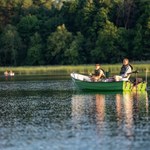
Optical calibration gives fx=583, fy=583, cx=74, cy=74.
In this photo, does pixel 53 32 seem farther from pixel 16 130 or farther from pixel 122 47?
pixel 16 130

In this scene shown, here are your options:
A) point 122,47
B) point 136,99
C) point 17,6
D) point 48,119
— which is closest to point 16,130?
point 48,119

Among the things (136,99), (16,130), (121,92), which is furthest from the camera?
(121,92)

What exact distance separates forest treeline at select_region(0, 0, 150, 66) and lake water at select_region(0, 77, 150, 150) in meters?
61.2

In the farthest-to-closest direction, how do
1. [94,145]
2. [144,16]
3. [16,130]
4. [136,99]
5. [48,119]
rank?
1. [144,16]
2. [136,99]
3. [48,119]
4. [16,130]
5. [94,145]

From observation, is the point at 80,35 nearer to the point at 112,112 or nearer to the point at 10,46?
the point at 10,46

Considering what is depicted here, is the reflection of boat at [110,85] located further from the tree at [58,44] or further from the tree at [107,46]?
the tree at [58,44]

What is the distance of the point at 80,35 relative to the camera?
10312 centimetres

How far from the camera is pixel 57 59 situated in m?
103

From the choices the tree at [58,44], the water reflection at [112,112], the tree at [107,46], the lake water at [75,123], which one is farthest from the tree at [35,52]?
the lake water at [75,123]

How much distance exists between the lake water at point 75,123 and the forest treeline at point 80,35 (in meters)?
61.2

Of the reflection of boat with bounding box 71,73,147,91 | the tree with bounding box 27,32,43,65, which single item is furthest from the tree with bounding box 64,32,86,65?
the reflection of boat with bounding box 71,73,147,91

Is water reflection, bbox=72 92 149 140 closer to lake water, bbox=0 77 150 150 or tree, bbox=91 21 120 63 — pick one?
lake water, bbox=0 77 150 150

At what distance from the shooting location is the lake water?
20.1 meters

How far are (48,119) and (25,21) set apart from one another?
8671 cm
